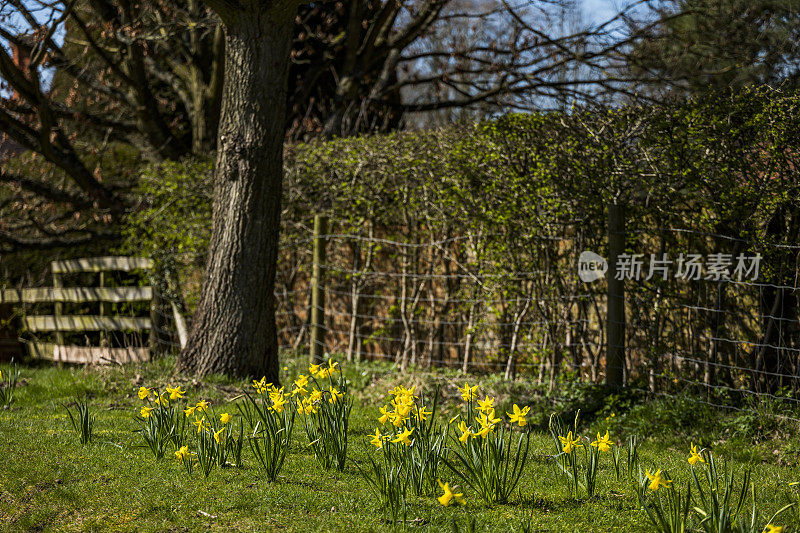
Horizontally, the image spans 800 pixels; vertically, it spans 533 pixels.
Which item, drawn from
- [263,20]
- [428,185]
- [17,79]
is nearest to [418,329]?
[428,185]

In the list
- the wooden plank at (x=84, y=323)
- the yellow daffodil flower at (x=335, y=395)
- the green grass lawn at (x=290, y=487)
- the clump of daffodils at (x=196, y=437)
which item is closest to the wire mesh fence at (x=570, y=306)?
the green grass lawn at (x=290, y=487)

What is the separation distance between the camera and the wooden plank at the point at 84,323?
996 cm

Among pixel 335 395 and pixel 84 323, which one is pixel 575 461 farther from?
pixel 84 323

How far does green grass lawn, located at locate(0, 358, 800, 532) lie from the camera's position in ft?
11.1

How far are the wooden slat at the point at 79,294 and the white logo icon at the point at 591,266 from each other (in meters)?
5.97

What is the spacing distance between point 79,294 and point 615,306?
7982mm

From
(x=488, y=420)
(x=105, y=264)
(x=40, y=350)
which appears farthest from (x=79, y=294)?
(x=488, y=420)

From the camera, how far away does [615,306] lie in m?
6.44

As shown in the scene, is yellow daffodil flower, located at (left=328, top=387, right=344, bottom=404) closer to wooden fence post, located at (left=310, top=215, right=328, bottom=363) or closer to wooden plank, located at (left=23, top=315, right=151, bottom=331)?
wooden fence post, located at (left=310, top=215, right=328, bottom=363)

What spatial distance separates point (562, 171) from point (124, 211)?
7.36 meters

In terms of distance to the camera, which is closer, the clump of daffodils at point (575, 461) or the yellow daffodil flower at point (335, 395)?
the clump of daffodils at point (575, 461)

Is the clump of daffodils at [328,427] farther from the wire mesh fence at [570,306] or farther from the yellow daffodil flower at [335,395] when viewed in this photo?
the wire mesh fence at [570,306]

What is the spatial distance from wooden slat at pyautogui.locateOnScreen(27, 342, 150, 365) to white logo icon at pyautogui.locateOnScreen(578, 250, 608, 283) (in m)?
5.60

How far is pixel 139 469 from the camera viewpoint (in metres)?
4.14
